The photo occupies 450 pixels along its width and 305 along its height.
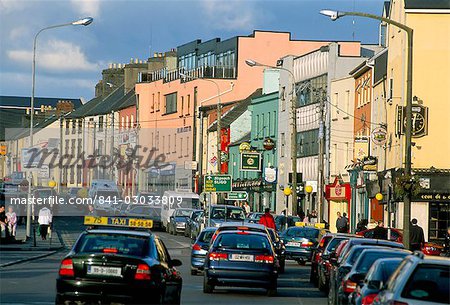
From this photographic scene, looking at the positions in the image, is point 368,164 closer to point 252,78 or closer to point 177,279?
point 177,279

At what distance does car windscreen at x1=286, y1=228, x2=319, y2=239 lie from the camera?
136 feet

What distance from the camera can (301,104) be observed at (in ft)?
264

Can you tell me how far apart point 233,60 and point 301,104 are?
23380 millimetres

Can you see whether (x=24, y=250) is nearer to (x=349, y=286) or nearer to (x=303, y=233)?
(x=303, y=233)

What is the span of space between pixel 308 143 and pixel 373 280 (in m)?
62.4

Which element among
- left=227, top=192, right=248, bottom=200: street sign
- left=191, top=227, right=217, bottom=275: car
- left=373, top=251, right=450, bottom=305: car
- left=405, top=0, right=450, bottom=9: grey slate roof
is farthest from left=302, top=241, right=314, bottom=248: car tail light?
left=373, top=251, right=450, bottom=305: car

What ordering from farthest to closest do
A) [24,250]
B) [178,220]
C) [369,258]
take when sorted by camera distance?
[178,220] < [24,250] < [369,258]

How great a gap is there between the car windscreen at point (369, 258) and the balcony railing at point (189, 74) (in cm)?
7899

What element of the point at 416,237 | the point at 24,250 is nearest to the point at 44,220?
the point at 24,250

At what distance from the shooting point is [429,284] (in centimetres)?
1291

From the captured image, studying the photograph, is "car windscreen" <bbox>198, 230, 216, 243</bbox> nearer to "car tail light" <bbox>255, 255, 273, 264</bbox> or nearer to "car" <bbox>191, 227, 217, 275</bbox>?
"car" <bbox>191, 227, 217, 275</bbox>

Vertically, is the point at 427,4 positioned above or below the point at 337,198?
above

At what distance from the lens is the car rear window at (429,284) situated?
12695 millimetres

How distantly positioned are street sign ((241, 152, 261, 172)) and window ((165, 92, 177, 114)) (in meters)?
40.3
